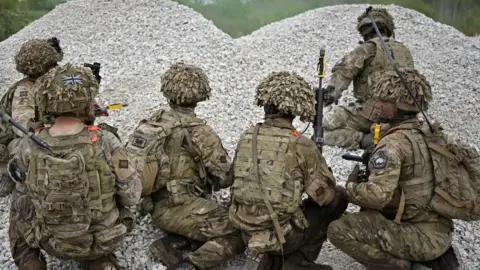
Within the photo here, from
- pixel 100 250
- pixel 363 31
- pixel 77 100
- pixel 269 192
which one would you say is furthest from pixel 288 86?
pixel 363 31

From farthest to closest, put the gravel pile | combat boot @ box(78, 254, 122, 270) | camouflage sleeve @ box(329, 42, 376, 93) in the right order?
the gravel pile
camouflage sleeve @ box(329, 42, 376, 93)
combat boot @ box(78, 254, 122, 270)

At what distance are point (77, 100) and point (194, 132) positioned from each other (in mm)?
1175

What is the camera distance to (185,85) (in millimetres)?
4477

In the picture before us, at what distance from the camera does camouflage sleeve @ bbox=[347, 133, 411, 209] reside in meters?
A: 3.80

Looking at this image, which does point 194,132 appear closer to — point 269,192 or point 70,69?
point 269,192

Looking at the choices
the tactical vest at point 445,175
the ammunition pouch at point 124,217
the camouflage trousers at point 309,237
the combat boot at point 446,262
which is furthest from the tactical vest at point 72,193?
the combat boot at point 446,262

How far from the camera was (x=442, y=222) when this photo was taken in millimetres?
4055

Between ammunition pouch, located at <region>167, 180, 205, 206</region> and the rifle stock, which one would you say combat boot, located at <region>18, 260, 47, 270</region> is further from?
the rifle stock

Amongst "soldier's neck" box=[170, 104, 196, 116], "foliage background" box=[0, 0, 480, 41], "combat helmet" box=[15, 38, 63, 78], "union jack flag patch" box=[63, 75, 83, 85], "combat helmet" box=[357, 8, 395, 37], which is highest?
"union jack flag patch" box=[63, 75, 83, 85]

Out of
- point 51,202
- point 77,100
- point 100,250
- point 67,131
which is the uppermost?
point 77,100

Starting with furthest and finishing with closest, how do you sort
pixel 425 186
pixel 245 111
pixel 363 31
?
1. pixel 245 111
2. pixel 363 31
3. pixel 425 186

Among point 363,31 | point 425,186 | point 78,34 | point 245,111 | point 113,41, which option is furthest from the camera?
point 78,34

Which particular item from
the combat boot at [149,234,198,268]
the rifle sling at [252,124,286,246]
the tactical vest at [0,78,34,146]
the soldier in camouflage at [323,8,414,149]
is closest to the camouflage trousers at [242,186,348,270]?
the rifle sling at [252,124,286,246]

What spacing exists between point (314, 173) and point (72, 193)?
1884mm
